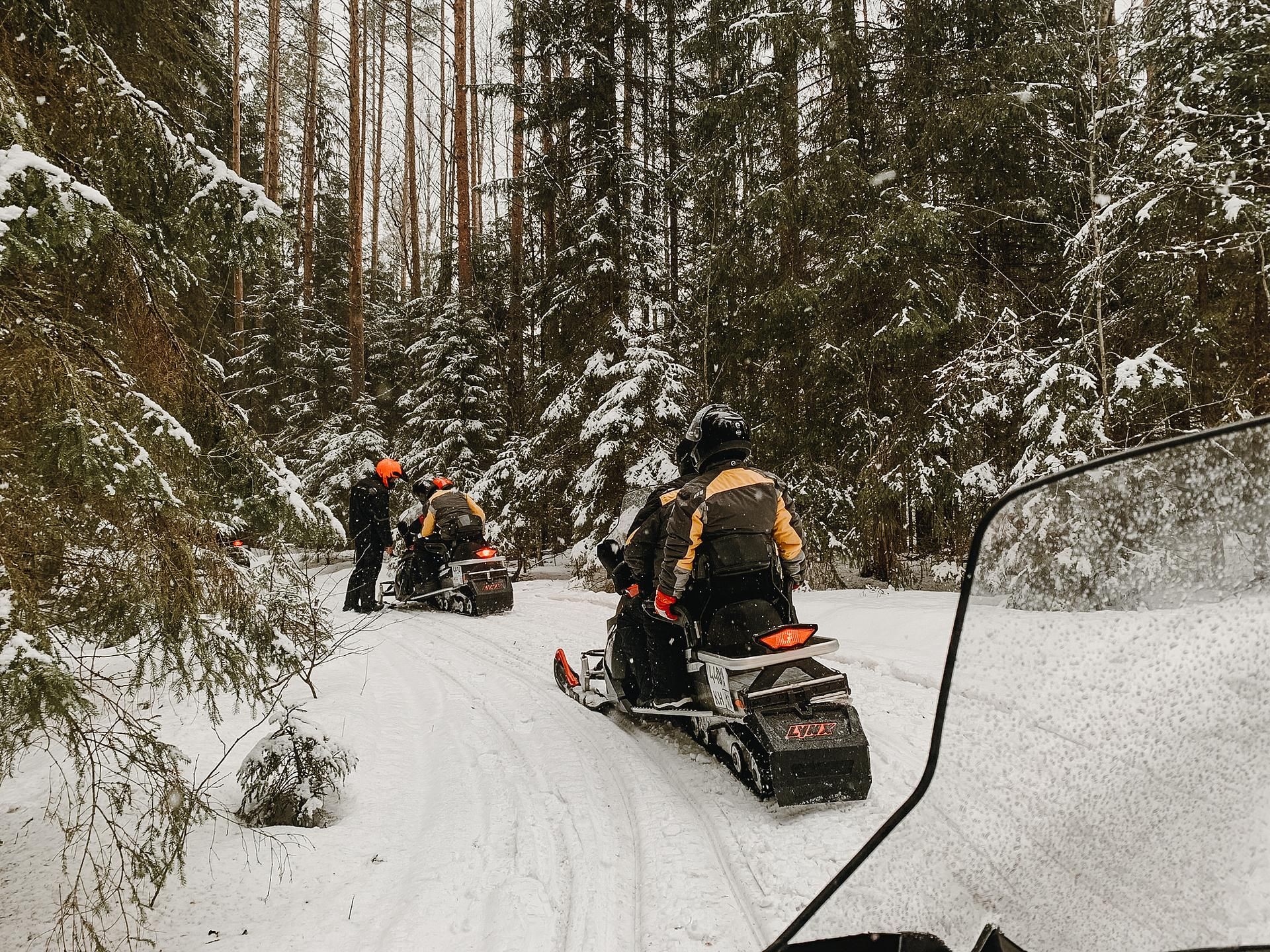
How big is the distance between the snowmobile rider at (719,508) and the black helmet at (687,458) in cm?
13

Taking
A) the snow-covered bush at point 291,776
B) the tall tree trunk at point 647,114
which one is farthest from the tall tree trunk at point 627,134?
the snow-covered bush at point 291,776

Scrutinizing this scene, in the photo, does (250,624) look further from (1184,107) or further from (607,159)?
(607,159)

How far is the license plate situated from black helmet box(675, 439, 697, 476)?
5.14 feet

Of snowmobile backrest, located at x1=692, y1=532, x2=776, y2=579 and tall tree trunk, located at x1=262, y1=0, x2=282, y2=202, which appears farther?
tall tree trunk, located at x1=262, y1=0, x2=282, y2=202

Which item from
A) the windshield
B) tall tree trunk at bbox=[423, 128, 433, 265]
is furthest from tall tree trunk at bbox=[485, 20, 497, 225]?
the windshield

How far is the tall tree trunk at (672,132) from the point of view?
530 inches

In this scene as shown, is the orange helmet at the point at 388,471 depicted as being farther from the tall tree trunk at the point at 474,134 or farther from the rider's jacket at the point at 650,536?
the tall tree trunk at the point at 474,134

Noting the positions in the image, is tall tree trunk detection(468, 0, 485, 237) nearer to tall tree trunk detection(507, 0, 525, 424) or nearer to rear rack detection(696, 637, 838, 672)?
tall tree trunk detection(507, 0, 525, 424)

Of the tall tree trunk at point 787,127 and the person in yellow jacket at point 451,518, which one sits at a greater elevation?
the tall tree trunk at point 787,127

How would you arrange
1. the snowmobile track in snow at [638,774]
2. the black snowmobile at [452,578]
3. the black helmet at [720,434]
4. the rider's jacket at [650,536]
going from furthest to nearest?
the black snowmobile at [452,578], the rider's jacket at [650,536], the black helmet at [720,434], the snowmobile track in snow at [638,774]

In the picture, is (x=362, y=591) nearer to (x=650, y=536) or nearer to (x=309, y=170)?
(x=650, y=536)

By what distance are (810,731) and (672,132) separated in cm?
1321

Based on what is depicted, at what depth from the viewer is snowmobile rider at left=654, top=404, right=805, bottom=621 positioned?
3.88 m

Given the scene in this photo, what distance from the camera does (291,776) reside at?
361 centimetres
